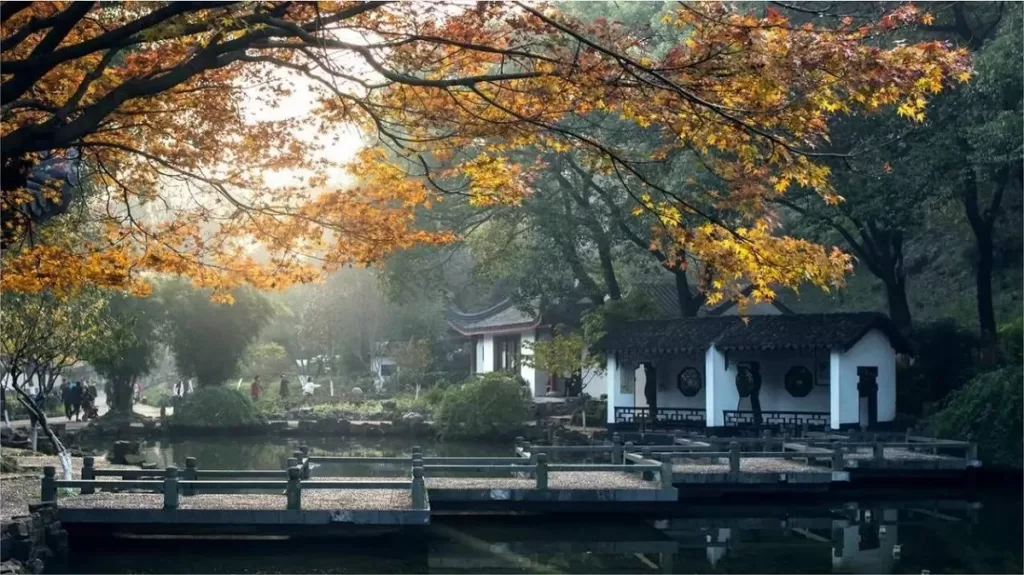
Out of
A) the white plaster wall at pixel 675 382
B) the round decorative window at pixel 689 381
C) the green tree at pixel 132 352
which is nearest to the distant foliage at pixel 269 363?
the green tree at pixel 132 352

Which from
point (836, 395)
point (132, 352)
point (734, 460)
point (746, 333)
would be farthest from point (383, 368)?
point (734, 460)

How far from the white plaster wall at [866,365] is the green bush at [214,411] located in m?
17.6

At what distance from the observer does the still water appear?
1344 centimetres

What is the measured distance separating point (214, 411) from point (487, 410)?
8.84 m

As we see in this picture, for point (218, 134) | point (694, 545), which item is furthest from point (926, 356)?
point (218, 134)

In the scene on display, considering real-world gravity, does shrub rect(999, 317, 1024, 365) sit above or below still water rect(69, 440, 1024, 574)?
above

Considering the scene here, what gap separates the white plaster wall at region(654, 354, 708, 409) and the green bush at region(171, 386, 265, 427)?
40.8ft

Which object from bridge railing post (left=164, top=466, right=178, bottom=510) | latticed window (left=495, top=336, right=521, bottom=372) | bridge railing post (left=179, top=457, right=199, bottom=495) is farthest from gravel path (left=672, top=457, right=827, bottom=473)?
latticed window (left=495, top=336, right=521, bottom=372)

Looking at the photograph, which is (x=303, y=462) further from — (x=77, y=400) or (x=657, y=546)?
(x=77, y=400)

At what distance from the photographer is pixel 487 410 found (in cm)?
2983

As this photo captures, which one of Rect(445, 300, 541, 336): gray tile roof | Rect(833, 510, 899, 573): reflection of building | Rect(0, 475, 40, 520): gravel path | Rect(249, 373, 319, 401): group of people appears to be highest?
Rect(445, 300, 541, 336): gray tile roof

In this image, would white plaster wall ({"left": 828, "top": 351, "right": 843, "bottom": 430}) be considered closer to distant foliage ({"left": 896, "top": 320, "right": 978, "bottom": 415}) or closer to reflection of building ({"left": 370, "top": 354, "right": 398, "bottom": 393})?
distant foliage ({"left": 896, "top": 320, "right": 978, "bottom": 415})

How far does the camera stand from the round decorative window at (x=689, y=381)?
28.2 m

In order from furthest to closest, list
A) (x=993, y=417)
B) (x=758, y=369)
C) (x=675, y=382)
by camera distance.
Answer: (x=675, y=382)
(x=758, y=369)
(x=993, y=417)
